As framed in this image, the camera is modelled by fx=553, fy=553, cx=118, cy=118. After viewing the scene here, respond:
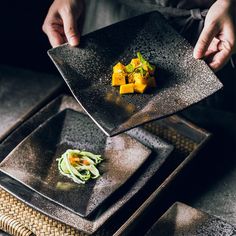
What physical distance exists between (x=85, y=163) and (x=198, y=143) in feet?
A: 1.48

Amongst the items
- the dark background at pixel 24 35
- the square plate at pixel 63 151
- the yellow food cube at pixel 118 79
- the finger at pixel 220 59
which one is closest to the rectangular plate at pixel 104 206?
the square plate at pixel 63 151

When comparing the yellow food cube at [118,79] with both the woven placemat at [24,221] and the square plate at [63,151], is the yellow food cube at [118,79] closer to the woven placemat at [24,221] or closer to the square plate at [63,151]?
the square plate at [63,151]

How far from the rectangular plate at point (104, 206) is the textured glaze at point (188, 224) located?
0.46 ft

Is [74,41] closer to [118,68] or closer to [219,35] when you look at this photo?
[118,68]

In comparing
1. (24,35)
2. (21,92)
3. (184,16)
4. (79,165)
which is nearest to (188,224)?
(79,165)

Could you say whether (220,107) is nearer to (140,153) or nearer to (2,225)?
(140,153)

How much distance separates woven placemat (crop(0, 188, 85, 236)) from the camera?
1.81 meters

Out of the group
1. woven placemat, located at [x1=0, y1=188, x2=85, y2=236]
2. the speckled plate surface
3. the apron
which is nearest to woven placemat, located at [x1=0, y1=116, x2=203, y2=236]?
woven placemat, located at [x1=0, y1=188, x2=85, y2=236]

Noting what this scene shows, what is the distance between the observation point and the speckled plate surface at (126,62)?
1.96 metres

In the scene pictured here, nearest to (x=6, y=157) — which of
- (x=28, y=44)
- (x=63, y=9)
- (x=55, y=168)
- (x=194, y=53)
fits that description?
(x=55, y=168)

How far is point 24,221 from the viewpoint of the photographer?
1920 mm

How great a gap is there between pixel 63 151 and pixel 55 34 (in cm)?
50

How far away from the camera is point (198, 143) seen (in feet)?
7.07

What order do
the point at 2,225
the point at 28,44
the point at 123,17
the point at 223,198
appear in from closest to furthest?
the point at 2,225, the point at 223,198, the point at 123,17, the point at 28,44
